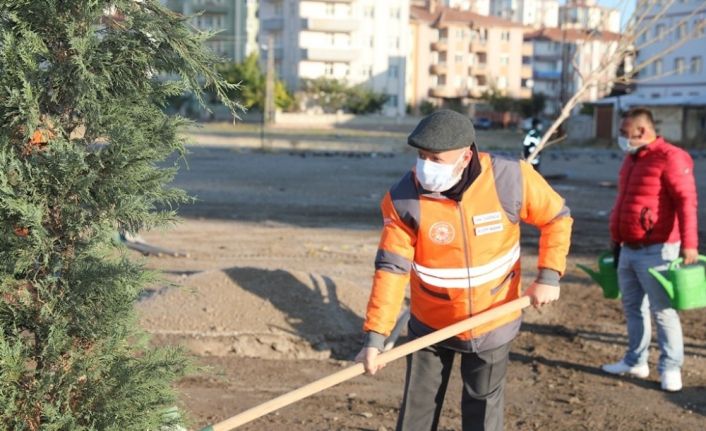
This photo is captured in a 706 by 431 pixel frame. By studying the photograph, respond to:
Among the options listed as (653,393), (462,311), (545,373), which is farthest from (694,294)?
(462,311)

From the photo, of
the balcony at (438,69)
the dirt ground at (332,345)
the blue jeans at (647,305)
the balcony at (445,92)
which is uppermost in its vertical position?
the balcony at (438,69)

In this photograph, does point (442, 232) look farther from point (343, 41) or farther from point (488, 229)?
point (343, 41)

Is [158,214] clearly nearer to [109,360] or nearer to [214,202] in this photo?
[109,360]

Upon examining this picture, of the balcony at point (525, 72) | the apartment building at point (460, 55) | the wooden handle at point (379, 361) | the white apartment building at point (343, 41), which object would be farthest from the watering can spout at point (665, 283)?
the balcony at point (525, 72)

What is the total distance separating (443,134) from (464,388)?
1181 millimetres

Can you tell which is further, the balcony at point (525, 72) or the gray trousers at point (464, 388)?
the balcony at point (525, 72)

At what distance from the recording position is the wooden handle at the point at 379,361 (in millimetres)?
4109

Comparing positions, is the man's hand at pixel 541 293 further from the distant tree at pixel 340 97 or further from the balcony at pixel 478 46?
the balcony at pixel 478 46

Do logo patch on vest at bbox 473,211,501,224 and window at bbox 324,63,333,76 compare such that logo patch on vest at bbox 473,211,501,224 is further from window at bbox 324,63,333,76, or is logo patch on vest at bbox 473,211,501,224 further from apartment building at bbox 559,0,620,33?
window at bbox 324,63,333,76

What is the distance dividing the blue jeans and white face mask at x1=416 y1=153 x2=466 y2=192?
10.1 ft

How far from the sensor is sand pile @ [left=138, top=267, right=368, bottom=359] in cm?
769

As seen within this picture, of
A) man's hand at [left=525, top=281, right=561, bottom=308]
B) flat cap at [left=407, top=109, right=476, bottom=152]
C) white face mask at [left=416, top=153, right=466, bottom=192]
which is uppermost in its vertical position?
flat cap at [left=407, top=109, right=476, bottom=152]

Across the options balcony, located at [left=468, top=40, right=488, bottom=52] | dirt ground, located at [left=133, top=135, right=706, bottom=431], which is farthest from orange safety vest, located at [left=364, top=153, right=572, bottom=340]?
balcony, located at [left=468, top=40, right=488, bottom=52]

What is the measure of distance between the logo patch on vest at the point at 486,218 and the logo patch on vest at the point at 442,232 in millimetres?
108
